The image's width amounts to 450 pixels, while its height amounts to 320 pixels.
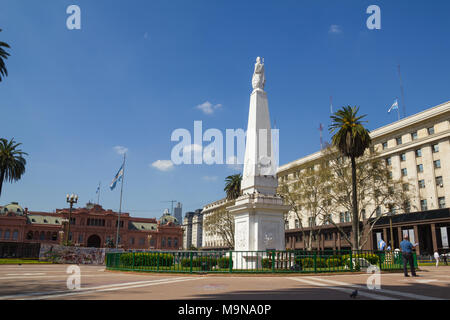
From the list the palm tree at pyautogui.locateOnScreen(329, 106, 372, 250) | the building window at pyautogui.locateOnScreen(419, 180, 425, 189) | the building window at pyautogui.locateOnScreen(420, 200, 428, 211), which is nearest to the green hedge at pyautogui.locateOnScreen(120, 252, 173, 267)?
the palm tree at pyautogui.locateOnScreen(329, 106, 372, 250)

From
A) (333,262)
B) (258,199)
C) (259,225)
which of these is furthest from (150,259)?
(333,262)

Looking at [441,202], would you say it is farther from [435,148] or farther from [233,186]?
[233,186]

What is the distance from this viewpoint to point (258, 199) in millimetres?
18219

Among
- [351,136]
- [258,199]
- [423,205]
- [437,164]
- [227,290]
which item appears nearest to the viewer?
[227,290]

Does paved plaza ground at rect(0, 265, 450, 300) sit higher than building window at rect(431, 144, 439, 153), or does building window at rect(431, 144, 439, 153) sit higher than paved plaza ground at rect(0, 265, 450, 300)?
building window at rect(431, 144, 439, 153)

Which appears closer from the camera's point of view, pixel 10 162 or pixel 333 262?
pixel 333 262

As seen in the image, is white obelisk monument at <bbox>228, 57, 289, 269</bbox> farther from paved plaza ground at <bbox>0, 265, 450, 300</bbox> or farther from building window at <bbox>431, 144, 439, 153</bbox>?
building window at <bbox>431, 144, 439, 153</bbox>

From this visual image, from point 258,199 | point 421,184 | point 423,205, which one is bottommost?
point 258,199

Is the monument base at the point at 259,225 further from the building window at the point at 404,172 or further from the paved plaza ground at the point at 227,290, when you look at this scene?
the building window at the point at 404,172

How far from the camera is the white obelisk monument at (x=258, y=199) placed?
59.0ft

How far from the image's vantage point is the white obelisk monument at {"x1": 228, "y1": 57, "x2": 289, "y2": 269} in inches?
708

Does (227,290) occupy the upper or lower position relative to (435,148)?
lower
